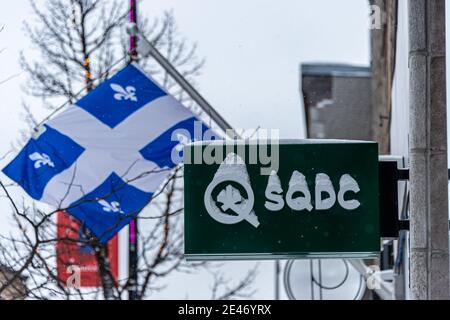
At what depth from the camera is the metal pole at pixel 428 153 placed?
20.9 feet

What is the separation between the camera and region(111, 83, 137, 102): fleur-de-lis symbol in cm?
1288

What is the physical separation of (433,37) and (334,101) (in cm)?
3445

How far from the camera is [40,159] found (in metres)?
12.2

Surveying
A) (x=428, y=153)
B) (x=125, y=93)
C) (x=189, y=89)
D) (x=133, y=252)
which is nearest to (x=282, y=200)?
(x=428, y=153)

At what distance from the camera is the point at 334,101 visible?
4091cm

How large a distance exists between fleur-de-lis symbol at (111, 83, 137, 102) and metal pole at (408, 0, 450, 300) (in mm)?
6606

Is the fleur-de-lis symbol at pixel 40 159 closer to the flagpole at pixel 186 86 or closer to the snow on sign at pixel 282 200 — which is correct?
the flagpole at pixel 186 86

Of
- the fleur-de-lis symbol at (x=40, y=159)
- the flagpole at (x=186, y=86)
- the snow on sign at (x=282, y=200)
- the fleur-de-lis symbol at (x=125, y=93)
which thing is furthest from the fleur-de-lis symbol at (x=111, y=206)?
the snow on sign at (x=282, y=200)

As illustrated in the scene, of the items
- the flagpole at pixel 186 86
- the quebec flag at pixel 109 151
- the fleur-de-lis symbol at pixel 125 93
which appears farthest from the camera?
the fleur-de-lis symbol at pixel 125 93

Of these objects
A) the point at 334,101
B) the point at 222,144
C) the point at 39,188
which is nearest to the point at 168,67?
the point at 39,188

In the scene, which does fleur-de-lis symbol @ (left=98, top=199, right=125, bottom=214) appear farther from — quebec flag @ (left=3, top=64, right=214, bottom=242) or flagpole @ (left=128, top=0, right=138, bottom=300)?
flagpole @ (left=128, top=0, right=138, bottom=300)

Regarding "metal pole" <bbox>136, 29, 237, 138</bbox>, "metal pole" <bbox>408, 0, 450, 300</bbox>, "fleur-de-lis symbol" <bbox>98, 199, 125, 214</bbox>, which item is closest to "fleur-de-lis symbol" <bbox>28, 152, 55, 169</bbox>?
"fleur-de-lis symbol" <bbox>98, 199, 125, 214</bbox>

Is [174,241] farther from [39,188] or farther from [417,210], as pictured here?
[417,210]

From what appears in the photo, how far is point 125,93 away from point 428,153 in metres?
6.91
